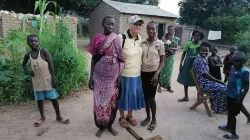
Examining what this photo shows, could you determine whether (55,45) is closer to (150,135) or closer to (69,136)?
(69,136)

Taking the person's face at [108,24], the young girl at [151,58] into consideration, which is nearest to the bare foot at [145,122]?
the young girl at [151,58]

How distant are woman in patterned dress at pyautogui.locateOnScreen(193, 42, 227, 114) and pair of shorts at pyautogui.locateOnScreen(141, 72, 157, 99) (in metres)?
1.18

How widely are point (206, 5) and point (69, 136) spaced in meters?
22.0

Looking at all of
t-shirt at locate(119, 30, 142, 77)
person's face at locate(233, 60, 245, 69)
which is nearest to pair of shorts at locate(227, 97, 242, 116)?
person's face at locate(233, 60, 245, 69)

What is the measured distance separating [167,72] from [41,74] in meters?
3.09

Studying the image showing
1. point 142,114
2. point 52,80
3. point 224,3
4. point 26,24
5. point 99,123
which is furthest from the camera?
point 224,3

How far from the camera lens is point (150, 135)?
3213mm

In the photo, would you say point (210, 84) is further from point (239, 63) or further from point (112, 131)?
point (112, 131)

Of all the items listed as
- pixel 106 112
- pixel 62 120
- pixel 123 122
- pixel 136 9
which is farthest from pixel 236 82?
pixel 136 9

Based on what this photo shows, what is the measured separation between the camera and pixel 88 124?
11.5 feet

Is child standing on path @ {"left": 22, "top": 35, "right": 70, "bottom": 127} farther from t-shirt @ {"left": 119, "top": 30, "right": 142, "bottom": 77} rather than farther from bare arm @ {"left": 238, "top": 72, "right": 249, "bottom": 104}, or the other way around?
bare arm @ {"left": 238, "top": 72, "right": 249, "bottom": 104}

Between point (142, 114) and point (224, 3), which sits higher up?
point (224, 3)

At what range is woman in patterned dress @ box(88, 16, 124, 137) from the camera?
9.14 feet

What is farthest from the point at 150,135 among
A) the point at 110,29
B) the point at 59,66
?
the point at 59,66
